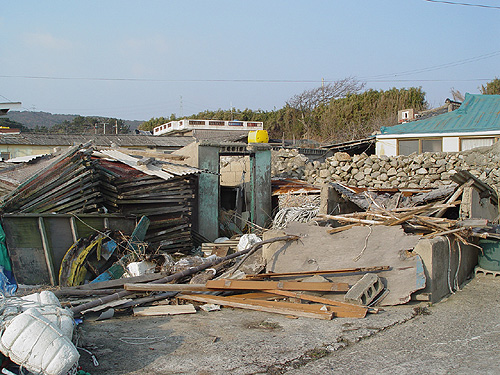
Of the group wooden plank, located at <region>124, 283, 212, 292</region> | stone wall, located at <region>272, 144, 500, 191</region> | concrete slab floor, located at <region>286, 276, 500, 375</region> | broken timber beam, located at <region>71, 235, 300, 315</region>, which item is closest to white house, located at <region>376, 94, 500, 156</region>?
stone wall, located at <region>272, 144, 500, 191</region>

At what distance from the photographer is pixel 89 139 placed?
27578mm

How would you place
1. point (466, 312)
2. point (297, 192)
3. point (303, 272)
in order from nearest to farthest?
point (466, 312) < point (303, 272) < point (297, 192)

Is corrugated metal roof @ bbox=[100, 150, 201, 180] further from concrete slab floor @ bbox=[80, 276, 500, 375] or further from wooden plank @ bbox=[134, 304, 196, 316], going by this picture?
concrete slab floor @ bbox=[80, 276, 500, 375]

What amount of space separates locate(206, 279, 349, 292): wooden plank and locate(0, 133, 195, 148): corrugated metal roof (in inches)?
782

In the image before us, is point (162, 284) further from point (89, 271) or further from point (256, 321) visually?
point (89, 271)

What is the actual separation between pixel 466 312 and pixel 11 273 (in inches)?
300

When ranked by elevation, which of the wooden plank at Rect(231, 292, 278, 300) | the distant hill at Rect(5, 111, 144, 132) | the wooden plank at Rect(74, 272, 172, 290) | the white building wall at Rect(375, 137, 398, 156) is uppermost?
the distant hill at Rect(5, 111, 144, 132)

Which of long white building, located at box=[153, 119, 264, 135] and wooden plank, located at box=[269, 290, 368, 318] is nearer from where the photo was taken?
wooden plank, located at box=[269, 290, 368, 318]

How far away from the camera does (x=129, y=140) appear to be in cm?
2827

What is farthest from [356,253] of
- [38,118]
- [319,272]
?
[38,118]

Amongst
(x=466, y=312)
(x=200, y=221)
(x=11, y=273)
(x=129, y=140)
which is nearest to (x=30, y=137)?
(x=129, y=140)

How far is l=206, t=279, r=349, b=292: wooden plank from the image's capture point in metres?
6.61

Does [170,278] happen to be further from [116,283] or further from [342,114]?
[342,114]

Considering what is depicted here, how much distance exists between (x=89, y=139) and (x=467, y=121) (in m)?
20.3
